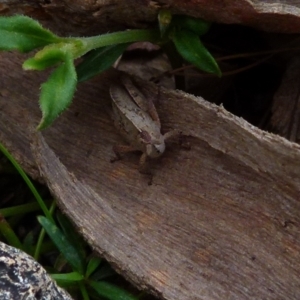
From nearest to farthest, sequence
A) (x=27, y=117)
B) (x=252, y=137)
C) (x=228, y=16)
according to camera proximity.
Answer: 1. (x=252, y=137)
2. (x=228, y=16)
3. (x=27, y=117)

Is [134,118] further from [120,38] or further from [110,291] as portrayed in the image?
[110,291]

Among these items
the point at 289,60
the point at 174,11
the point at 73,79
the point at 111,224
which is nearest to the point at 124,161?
the point at 111,224

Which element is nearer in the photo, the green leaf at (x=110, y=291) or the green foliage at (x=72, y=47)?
the green foliage at (x=72, y=47)

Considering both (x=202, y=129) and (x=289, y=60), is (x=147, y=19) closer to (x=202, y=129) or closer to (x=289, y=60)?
(x=202, y=129)

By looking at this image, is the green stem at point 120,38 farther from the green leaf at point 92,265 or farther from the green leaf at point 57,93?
the green leaf at point 92,265

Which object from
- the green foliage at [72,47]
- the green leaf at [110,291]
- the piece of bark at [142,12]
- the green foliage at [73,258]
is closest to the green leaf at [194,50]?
the green foliage at [72,47]
